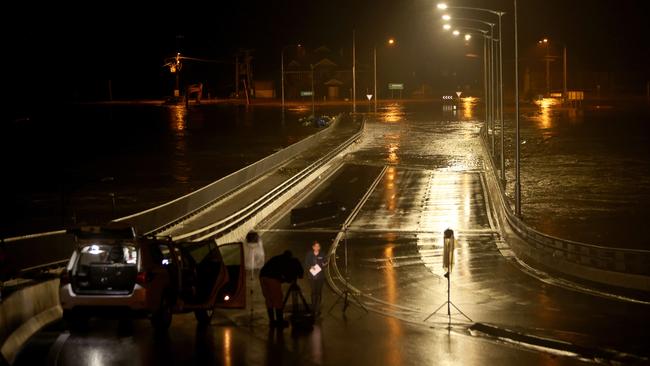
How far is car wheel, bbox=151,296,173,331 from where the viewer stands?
14.8m

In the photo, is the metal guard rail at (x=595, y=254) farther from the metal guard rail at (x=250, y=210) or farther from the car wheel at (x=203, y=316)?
the car wheel at (x=203, y=316)

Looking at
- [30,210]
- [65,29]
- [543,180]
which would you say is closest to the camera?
[30,210]

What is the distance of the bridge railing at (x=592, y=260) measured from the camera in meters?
20.9

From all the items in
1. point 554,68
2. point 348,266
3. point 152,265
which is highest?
point 554,68

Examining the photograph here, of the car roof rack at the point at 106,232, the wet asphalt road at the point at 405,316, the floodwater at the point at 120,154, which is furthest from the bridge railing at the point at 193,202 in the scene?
the car roof rack at the point at 106,232

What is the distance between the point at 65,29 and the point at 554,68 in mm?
81087

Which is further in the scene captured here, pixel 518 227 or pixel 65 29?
pixel 65 29

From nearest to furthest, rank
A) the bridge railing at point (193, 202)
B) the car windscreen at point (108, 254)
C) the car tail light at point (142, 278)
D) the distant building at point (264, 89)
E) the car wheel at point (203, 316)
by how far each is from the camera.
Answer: the car tail light at point (142, 278) < the car windscreen at point (108, 254) < the car wheel at point (203, 316) < the bridge railing at point (193, 202) < the distant building at point (264, 89)

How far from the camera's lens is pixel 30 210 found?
40500 millimetres

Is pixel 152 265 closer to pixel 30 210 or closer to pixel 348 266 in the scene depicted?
pixel 348 266

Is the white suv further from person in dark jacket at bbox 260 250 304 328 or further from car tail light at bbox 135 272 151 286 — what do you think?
person in dark jacket at bbox 260 250 304 328

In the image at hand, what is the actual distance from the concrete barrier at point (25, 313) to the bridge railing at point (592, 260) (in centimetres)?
1207

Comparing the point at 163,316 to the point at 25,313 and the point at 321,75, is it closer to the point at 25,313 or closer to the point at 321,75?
the point at 25,313

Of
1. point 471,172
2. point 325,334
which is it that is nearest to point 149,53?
point 471,172
